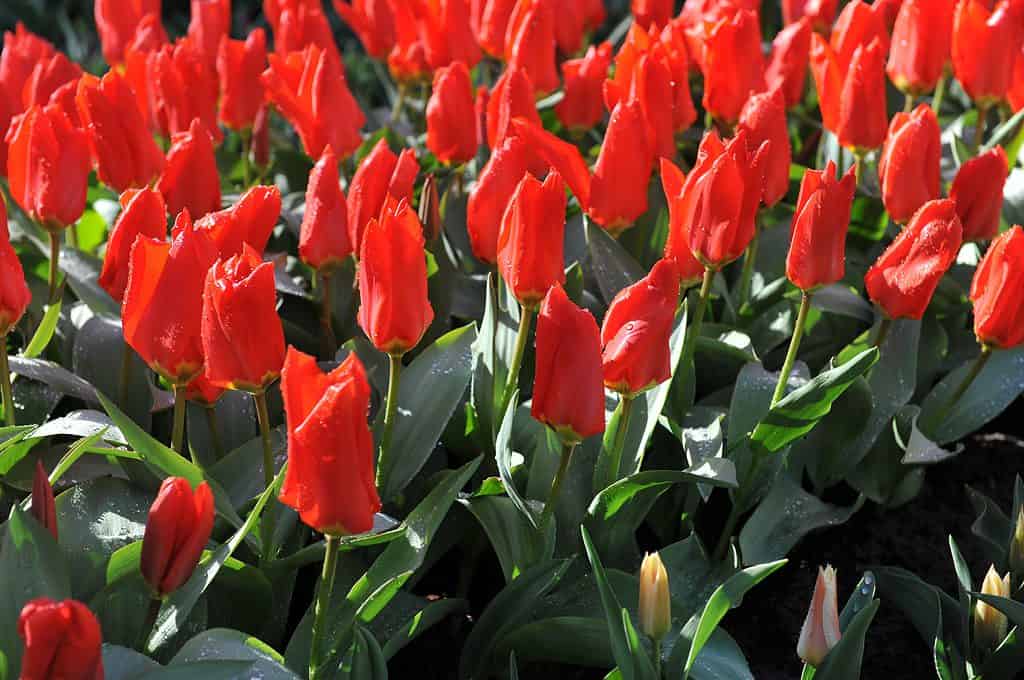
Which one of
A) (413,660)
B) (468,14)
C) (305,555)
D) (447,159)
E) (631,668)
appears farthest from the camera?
(468,14)

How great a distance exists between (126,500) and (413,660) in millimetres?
461

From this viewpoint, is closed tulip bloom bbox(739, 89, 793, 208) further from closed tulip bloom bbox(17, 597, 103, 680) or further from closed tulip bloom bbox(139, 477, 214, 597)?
closed tulip bloom bbox(17, 597, 103, 680)

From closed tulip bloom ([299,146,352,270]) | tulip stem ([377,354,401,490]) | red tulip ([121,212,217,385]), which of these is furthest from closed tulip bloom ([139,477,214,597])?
closed tulip bloom ([299,146,352,270])

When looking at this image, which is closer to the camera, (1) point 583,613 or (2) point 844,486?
(1) point 583,613

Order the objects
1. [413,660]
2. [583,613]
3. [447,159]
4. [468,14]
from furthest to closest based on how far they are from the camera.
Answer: [468,14] < [447,159] < [413,660] < [583,613]

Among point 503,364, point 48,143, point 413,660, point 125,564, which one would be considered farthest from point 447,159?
point 125,564

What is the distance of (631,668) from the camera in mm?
1327

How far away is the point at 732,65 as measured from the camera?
2.07 m

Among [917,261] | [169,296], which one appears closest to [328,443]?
[169,296]

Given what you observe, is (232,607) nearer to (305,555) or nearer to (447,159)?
(305,555)

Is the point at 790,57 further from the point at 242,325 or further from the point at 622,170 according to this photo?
the point at 242,325

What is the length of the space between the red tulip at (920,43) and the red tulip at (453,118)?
0.78m

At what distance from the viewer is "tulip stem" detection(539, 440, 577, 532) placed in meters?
1.43

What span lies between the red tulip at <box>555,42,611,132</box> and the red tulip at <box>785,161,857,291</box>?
73 cm
